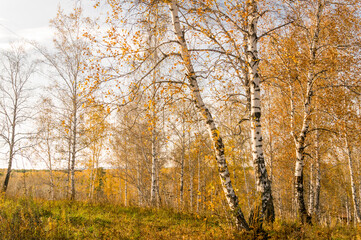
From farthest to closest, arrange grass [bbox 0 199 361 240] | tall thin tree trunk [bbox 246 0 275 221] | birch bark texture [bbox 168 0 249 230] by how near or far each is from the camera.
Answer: tall thin tree trunk [bbox 246 0 275 221]
birch bark texture [bbox 168 0 249 230]
grass [bbox 0 199 361 240]

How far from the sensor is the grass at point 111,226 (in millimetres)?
4125

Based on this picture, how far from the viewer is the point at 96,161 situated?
60.3 ft

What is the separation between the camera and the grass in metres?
4.12

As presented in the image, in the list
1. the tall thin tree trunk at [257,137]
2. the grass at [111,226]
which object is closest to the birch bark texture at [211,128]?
the grass at [111,226]

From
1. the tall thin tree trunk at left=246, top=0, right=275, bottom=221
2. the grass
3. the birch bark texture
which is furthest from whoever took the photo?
the tall thin tree trunk at left=246, top=0, right=275, bottom=221

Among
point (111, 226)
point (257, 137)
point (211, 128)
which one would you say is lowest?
point (111, 226)

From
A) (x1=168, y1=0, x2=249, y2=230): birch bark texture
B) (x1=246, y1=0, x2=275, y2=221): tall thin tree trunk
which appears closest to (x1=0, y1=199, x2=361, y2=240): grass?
(x1=246, y1=0, x2=275, y2=221): tall thin tree trunk

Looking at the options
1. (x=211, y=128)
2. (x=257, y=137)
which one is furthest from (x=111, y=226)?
(x=257, y=137)

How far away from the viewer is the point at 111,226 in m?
5.58

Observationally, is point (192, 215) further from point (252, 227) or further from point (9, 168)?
point (9, 168)

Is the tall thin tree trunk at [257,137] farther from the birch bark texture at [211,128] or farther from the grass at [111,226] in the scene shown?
the birch bark texture at [211,128]

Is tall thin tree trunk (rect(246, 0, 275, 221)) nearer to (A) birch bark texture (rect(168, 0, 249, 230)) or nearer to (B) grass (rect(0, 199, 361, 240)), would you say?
(B) grass (rect(0, 199, 361, 240))

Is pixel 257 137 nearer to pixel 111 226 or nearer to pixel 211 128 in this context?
pixel 211 128

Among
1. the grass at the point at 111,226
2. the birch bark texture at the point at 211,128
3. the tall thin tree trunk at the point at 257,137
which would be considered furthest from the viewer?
the tall thin tree trunk at the point at 257,137
